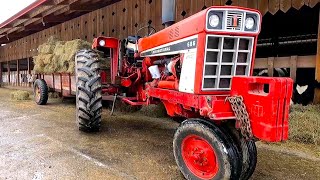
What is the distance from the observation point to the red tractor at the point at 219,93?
200 cm

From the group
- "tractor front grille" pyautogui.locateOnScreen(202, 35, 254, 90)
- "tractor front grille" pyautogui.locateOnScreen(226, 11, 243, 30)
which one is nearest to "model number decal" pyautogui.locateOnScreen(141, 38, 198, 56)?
"tractor front grille" pyautogui.locateOnScreen(202, 35, 254, 90)

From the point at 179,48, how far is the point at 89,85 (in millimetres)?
1615

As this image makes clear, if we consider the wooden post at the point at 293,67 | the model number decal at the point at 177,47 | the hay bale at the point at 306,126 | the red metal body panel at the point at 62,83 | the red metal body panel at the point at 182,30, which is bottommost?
the hay bale at the point at 306,126

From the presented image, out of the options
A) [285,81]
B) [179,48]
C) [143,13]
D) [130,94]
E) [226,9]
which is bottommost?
[130,94]

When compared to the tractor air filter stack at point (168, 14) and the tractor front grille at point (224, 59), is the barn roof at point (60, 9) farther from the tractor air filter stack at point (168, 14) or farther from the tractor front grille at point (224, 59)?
the tractor front grille at point (224, 59)

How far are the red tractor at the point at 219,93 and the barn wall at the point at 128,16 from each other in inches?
91.0

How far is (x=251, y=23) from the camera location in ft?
7.92

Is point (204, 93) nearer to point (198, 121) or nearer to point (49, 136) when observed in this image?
point (198, 121)

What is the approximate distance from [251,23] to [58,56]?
5.61 meters

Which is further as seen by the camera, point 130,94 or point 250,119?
point 130,94

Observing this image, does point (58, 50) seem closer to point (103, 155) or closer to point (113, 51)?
point (113, 51)

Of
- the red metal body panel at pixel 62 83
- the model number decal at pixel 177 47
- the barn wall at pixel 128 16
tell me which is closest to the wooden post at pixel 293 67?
the barn wall at pixel 128 16

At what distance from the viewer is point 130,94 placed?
448cm

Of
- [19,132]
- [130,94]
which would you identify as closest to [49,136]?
[19,132]
